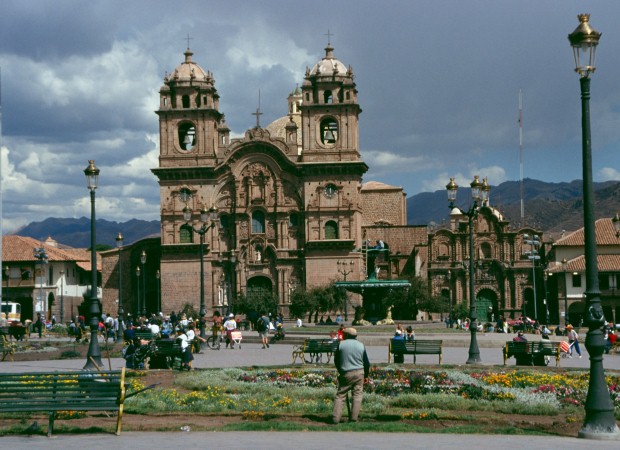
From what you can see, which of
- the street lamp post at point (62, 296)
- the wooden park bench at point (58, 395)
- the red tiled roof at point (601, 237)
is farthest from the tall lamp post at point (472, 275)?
the street lamp post at point (62, 296)

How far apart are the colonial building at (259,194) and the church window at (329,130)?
69 millimetres

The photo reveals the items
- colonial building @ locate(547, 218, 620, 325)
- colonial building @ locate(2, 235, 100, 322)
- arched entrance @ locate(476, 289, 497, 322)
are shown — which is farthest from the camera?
colonial building @ locate(2, 235, 100, 322)

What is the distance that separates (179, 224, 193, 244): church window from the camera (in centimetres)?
7044

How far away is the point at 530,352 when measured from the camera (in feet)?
84.1

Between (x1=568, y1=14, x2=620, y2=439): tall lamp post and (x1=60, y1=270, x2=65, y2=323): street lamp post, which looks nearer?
(x1=568, y1=14, x2=620, y2=439): tall lamp post

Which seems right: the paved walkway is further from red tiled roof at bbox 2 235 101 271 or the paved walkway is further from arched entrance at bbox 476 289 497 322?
red tiled roof at bbox 2 235 101 271

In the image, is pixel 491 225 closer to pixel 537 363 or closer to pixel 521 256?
pixel 521 256

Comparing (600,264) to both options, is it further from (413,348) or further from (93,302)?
(93,302)

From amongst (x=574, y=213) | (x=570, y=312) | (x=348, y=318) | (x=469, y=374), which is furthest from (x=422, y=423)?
(x=574, y=213)

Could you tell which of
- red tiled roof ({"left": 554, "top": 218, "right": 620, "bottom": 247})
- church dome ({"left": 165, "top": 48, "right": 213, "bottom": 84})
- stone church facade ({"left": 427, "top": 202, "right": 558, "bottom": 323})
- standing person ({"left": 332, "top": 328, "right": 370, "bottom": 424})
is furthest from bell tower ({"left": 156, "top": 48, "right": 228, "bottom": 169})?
standing person ({"left": 332, "top": 328, "right": 370, "bottom": 424})

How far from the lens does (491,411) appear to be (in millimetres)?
15938

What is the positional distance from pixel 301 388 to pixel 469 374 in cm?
400

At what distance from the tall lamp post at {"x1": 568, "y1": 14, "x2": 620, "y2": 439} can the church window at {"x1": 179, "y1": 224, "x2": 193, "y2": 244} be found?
5764cm

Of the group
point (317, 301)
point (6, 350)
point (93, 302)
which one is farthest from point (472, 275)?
point (317, 301)
